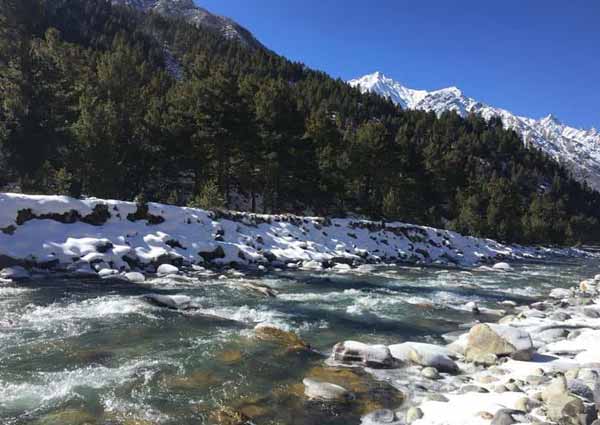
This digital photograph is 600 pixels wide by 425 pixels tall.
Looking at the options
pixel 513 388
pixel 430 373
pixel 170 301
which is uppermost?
pixel 513 388

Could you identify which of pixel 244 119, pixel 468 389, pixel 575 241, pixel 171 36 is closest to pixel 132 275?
pixel 468 389

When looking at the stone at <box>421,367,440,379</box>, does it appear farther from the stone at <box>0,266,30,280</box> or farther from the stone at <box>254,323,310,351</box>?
the stone at <box>0,266,30,280</box>

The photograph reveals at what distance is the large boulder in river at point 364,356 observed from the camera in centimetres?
905

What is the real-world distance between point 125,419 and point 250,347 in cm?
372

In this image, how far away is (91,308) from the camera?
1195 cm

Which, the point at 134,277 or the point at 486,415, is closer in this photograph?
the point at 486,415

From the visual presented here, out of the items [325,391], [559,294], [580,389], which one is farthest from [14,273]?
[559,294]

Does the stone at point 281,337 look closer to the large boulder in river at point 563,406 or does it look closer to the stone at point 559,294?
the large boulder in river at point 563,406

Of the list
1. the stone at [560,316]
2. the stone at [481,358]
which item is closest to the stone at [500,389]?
the stone at [481,358]

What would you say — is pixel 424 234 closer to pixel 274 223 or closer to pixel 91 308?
pixel 274 223

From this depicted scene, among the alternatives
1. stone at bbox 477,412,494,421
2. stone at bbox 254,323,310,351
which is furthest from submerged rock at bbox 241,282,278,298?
stone at bbox 477,412,494,421

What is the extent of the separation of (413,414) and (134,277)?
1264 cm

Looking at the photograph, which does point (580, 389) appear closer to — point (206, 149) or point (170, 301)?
point (170, 301)

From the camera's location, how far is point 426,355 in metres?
9.24
